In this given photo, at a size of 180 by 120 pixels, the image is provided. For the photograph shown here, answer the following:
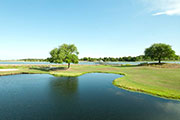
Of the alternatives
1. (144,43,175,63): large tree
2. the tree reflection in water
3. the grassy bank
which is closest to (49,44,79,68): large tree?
the grassy bank

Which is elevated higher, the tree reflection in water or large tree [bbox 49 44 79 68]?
large tree [bbox 49 44 79 68]

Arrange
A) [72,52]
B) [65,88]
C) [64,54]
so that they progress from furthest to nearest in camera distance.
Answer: [72,52] < [64,54] < [65,88]

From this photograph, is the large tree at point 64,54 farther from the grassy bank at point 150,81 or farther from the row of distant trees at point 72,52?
the grassy bank at point 150,81

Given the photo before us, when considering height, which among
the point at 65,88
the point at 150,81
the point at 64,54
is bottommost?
the point at 65,88

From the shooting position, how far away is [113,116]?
11156 millimetres

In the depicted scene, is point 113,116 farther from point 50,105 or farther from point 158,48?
point 158,48

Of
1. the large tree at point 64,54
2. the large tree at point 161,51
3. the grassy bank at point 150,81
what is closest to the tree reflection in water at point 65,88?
the grassy bank at point 150,81

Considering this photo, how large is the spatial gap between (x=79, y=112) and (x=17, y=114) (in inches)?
305

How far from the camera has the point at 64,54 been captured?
56.8 m

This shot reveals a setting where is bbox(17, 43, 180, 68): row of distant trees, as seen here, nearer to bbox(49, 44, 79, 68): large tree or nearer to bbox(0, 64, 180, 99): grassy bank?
bbox(49, 44, 79, 68): large tree

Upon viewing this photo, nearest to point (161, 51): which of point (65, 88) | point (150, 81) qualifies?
point (150, 81)

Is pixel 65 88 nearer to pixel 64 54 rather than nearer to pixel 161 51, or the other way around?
pixel 64 54

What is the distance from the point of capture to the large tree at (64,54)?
176 ft

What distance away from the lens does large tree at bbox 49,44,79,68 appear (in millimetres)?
53628
